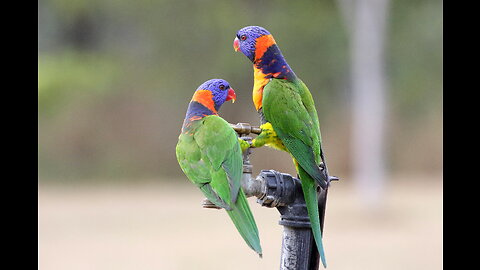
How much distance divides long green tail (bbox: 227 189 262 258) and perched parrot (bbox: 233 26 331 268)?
270 mm

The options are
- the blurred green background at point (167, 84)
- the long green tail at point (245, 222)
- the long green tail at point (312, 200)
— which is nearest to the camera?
the long green tail at point (245, 222)

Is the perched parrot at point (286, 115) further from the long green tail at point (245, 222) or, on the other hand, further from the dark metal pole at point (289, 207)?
the long green tail at point (245, 222)

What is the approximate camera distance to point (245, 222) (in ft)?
5.53

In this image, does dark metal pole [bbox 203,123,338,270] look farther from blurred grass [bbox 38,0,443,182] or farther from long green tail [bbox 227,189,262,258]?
blurred grass [bbox 38,0,443,182]

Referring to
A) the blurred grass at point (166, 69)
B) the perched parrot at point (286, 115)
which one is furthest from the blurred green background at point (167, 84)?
the perched parrot at point (286, 115)

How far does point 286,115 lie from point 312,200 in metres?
0.28

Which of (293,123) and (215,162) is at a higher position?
(293,123)

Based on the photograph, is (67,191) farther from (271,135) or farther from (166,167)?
(271,135)

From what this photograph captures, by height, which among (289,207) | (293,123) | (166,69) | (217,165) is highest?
(166,69)

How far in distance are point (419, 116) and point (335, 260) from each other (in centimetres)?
578

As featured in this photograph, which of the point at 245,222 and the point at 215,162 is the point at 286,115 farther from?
the point at 245,222

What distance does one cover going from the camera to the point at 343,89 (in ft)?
42.1

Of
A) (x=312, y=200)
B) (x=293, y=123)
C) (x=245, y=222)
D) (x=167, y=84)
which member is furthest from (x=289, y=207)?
(x=167, y=84)

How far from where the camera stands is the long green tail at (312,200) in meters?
1.87
